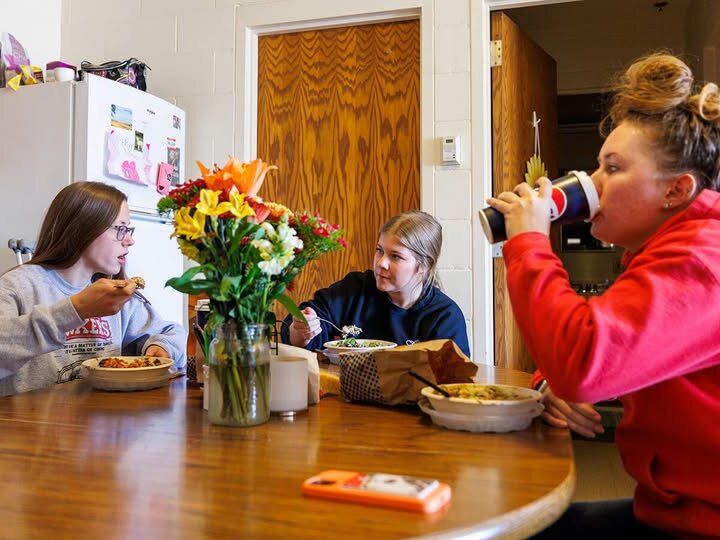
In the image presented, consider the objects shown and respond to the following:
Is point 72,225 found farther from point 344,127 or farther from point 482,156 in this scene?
point 482,156

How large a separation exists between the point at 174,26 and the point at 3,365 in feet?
8.02

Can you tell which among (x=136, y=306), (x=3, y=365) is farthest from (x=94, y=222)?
(x=3, y=365)

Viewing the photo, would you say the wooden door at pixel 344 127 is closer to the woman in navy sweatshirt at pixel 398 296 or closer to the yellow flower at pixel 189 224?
the woman in navy sweatshirt at pixel 398 296

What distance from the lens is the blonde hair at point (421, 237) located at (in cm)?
211

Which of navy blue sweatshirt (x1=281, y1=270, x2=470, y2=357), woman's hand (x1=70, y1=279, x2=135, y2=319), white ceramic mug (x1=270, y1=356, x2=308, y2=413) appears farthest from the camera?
navy blue sweatshirt (x1=281, y1=270, x2=470, y2=357)

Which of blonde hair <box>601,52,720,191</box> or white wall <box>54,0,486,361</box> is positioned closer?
blonde hair <box>601,52,720,191</box>

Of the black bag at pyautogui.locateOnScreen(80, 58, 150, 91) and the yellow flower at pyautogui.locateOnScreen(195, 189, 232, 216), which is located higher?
the black bag at pyautogui.locateOnScreen(80, 58, 150, 91)

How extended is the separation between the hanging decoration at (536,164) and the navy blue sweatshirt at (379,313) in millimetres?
1099

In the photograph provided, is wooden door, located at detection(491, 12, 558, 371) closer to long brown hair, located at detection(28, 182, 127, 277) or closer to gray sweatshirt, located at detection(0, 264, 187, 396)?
gray sweatshirt, located at detection(0, 264, 187, 396)

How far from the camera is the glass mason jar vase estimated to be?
999 mm

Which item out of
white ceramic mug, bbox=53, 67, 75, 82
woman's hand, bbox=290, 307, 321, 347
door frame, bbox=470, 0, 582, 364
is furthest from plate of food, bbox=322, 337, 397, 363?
white ceramic mug, bbox=53, 67, 75, 82

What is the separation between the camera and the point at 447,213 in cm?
289

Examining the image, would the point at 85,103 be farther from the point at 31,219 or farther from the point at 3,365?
the point at 3,365

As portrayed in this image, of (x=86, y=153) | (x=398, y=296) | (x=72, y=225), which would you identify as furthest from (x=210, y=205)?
(x=86, y=153)
